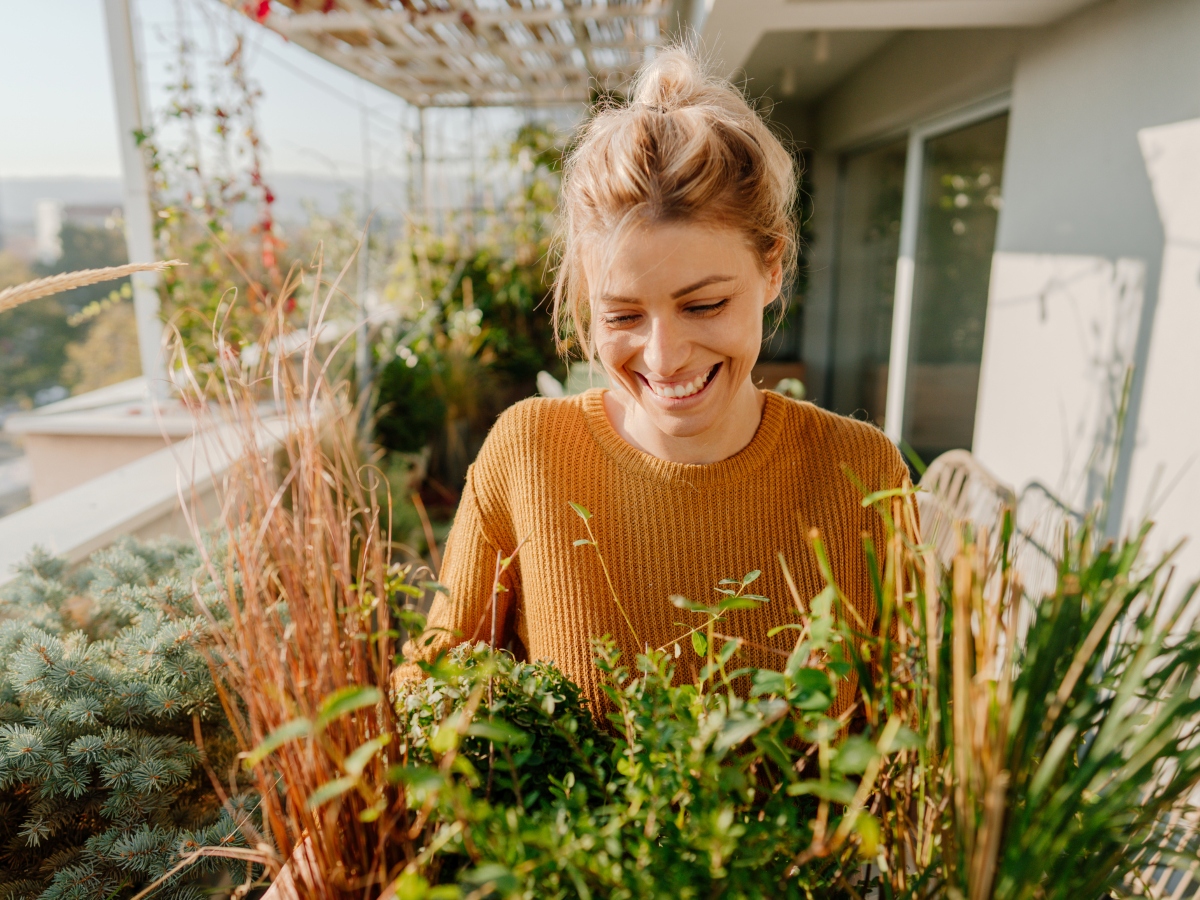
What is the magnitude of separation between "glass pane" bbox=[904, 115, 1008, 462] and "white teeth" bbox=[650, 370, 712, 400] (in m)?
2.87

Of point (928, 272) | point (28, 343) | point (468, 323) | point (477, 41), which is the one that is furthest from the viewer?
point (468, 323)

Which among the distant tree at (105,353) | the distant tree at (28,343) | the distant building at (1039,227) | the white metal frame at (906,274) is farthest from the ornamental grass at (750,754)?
the distant tree at (105,353)

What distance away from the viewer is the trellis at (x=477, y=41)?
4.67 meters

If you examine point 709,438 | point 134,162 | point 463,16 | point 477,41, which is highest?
point 477,41

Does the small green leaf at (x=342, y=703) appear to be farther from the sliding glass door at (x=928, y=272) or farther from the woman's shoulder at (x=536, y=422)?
the sliding glass door at (x=928, y=272)

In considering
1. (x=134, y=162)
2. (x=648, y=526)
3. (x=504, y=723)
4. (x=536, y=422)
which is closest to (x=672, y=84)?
(x=536, y=422)

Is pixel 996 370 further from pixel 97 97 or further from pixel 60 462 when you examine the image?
pixel 97 97

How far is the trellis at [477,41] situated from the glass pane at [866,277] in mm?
1875

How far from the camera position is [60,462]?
3.40 metres

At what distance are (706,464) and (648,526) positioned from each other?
0.15 metres

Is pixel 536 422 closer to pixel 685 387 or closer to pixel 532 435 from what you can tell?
pixel 532 435

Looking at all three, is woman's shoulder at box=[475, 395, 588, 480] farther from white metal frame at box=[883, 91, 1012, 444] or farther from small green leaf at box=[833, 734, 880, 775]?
white metal frame at box=[883, 91, 1012, 444]

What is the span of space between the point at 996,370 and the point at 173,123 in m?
3.90

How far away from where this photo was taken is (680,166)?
3.61 ft
